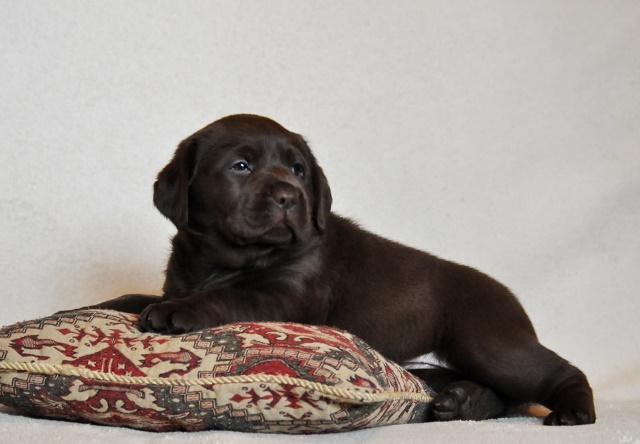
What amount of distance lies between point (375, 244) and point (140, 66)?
85.8 inches

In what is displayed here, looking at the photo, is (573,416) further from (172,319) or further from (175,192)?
(175,192)

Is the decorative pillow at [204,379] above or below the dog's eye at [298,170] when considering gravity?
below

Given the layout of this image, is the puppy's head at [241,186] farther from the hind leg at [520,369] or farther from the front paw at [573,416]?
the front paw at [573,416]

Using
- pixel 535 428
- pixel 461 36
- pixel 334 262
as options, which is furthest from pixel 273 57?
pixel 535 428

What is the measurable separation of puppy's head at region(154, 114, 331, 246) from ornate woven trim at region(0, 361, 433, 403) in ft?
2.89

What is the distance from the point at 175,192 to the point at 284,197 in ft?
1.44

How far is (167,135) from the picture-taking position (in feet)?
18.4

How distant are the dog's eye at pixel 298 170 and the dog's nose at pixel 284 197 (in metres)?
0.30

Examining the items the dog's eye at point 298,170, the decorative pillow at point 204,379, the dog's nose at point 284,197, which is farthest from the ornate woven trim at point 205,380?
the dog's eye at point 298,170

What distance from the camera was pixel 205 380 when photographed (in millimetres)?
2910

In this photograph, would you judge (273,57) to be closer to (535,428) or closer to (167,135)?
(167,135)

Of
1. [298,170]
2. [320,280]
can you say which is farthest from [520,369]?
[298,170]

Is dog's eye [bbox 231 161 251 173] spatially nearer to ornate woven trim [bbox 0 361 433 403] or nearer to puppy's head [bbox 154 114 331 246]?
puppy's head [bbox 154 114 331 246]

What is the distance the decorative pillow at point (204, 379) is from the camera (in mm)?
2879
